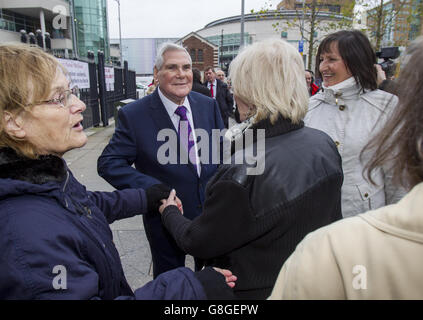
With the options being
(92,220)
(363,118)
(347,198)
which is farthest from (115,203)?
(363,118)

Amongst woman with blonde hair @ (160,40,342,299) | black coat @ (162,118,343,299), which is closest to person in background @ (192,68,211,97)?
woman with blonde hair @ (160,40,342,299)

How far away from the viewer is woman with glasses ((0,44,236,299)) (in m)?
0.95

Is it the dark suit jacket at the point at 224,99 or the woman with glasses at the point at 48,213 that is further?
the dark suit jacket at the point at 224,99

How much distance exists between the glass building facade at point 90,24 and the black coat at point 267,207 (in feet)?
145

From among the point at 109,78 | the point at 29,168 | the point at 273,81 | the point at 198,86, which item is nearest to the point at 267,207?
the point at 273,81

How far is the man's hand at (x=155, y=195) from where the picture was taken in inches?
78.9

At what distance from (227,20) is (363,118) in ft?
262

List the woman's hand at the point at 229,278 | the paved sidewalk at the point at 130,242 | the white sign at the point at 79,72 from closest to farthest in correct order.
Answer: the woman's hand at the point at 229,278, the paved sidewalk at the point at 130,242, the white sign at the point at 79,72

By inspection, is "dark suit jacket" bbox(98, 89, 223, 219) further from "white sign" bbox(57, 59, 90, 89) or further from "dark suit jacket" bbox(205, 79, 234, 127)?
"white sign" bbox(57, 59, 90, 89)

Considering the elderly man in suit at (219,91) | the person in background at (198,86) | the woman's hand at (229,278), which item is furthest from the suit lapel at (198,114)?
the elderly man in suit at (219,91)

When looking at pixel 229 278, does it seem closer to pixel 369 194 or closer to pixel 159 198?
pixel 159 198

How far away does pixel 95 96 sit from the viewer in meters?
11.2

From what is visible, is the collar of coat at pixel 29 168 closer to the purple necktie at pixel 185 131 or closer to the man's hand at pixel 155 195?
the man's hand at pixel 155 195

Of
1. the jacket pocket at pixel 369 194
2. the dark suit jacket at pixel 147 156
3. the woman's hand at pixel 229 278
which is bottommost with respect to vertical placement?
the woman's hand at pixel 229 278
